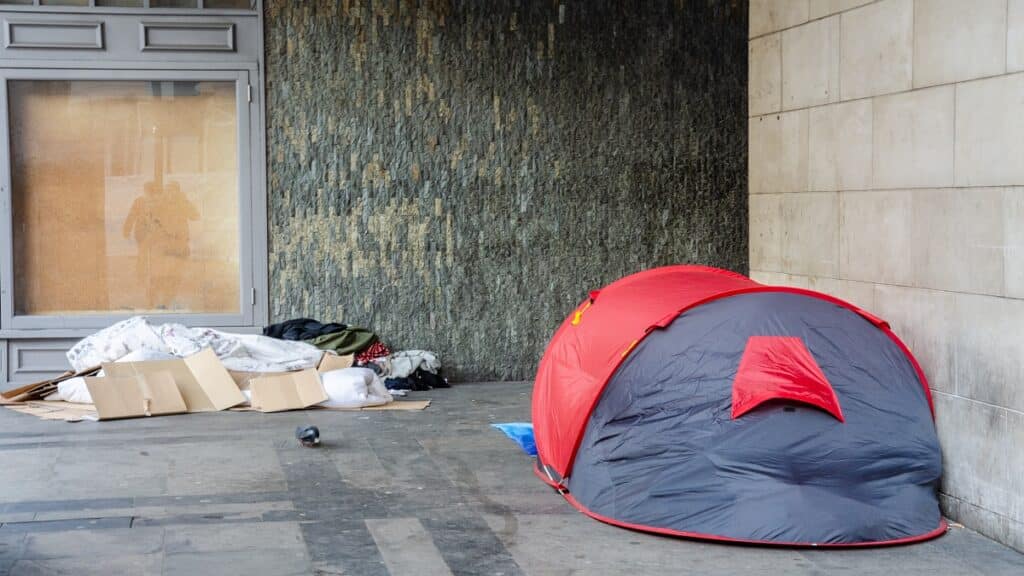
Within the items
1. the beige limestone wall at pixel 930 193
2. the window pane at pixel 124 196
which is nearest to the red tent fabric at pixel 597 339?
the beige limestone wall at pixel 930 193

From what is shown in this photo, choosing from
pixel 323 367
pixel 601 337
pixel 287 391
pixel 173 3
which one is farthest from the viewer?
pixel 173 3

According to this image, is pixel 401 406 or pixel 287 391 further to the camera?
pixel 401 406

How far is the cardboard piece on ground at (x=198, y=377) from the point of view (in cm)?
798

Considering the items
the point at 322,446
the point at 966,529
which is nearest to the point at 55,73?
the point at 322,446

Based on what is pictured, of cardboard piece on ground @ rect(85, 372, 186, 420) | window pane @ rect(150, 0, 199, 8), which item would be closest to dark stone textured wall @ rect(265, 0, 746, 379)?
window pane @ rect(150, 0, 199, 8)

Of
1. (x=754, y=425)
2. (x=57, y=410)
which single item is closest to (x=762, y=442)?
(x=754, y=425)

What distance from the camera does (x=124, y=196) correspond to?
29.8ft

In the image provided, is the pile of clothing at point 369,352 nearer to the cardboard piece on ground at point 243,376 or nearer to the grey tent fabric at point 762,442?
the cardboard piece on ground at point 243,376

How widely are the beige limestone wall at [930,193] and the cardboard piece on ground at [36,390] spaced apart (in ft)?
15.8

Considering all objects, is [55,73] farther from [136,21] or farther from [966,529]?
[966,529]

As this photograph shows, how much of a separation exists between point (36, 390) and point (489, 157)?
381 centimetres

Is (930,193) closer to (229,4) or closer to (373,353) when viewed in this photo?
(373,353)

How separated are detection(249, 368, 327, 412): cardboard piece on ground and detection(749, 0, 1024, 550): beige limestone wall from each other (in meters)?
3.26

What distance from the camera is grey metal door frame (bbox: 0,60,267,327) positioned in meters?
8.88
